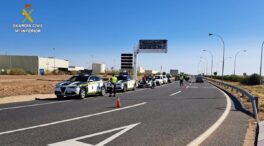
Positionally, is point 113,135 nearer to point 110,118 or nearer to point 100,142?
point 100,142

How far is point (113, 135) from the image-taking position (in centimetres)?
828

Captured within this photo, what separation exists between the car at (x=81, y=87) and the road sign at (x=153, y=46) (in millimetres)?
39697

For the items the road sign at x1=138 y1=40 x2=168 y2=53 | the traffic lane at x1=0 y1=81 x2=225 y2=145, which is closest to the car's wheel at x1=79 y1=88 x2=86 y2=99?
the traffic lane at x1=0 y1=81 x2=225 y2=145

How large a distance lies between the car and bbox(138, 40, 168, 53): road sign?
39697 millimetres

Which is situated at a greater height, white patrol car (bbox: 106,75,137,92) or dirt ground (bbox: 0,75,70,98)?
white patrol car (bbox: 106,75,137,92)

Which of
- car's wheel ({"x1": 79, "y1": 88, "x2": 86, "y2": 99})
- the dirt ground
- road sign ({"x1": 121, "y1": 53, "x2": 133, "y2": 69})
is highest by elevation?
road sign ({"x1": 121, "y1": 53, "x2": 133, "y2": 69})

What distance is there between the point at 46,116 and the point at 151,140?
5.40 meters

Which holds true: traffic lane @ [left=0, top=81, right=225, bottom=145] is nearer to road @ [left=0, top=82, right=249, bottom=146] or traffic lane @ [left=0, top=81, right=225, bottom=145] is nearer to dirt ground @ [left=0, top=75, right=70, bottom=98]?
road @ [left=0, top=82, right=249, bottom=146]

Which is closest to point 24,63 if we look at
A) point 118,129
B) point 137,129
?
point 118,129

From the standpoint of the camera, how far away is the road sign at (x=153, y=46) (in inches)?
2481

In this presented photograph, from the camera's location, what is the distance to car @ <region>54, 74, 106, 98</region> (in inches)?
805

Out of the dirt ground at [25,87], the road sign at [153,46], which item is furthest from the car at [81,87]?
the road sign at [153,46]

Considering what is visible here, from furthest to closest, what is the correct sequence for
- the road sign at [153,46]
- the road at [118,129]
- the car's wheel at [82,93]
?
the road sign at [153,46]
the car's wheel at [82,93]
the road at [118,129]

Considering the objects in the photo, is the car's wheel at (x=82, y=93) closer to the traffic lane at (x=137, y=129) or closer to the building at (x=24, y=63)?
the traffic lane at (x=137, y=129)
